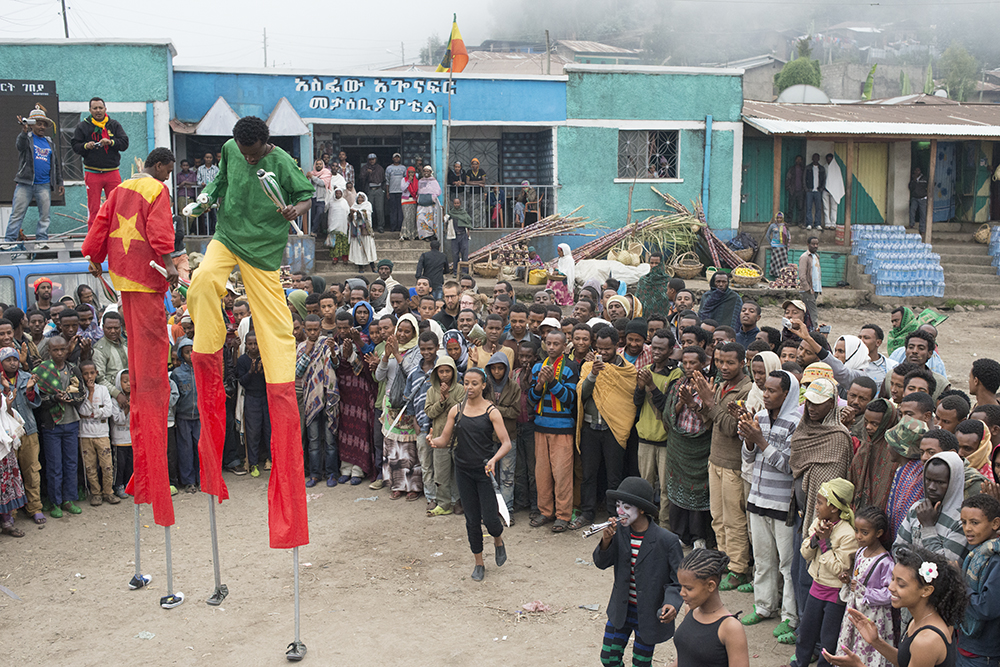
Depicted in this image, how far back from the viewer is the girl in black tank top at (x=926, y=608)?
3957 millimetres

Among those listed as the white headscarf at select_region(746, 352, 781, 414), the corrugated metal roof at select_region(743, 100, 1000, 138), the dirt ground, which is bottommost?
the dirt ground

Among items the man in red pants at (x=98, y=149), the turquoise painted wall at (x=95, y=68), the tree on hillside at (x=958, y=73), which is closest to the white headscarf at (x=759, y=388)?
the man in red pants at (x=98, y=149)

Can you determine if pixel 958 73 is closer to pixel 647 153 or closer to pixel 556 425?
pixel 647 153

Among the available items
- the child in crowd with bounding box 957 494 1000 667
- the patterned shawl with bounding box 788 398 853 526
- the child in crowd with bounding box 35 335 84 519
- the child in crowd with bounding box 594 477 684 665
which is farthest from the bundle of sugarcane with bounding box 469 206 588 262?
the child in crowd with bounding box 957 494 1000 667

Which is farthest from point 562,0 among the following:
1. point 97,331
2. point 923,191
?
point 97,331

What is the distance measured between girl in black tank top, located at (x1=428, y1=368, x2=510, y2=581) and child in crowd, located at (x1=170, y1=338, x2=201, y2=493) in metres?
3.46

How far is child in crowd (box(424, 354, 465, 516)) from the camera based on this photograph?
334 inches

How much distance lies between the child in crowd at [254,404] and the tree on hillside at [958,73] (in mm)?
51842

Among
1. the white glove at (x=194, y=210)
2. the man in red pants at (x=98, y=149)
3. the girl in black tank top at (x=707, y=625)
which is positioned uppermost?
the man in red pants at (x=98, y=149)

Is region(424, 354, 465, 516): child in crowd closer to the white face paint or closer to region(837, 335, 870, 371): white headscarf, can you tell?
the white face paint

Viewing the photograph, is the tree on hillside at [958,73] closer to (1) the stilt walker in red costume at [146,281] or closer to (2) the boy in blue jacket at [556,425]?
(2) the boy in blue jacket at [556,425]

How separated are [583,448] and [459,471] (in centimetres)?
148

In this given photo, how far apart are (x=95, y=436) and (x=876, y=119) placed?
758 inches

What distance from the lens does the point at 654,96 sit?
2058cm
